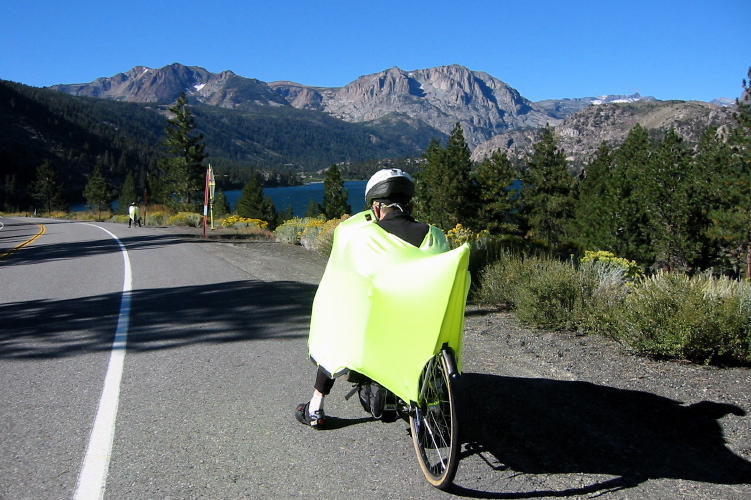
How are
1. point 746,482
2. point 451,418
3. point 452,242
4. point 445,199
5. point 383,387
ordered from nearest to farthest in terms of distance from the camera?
point 451,418
point 746,482
point 383,387
point 452,242
point 445,199

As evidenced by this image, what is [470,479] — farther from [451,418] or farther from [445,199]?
[445,199]

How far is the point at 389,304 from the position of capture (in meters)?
3.32

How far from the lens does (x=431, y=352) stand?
3.12 meters

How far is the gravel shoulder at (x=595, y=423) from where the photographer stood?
324 cm

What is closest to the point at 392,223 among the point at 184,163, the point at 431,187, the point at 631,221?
the point at 631,221

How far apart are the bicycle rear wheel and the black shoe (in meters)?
0.75

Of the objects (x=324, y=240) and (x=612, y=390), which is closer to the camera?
(x=612, y=390)

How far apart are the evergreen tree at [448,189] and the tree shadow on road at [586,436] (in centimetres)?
5493

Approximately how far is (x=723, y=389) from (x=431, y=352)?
9.67 ft

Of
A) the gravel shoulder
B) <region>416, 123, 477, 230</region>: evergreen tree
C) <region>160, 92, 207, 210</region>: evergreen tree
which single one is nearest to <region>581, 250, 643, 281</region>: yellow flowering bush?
the gravel shoulder

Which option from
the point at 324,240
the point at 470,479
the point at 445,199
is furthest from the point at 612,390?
the point at 445,199

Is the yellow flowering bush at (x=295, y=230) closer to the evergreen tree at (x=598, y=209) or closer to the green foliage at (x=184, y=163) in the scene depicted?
the evergreen tree at (x=598, y=209)

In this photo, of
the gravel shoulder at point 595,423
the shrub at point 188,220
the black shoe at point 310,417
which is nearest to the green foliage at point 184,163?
the shrub at point 188,220

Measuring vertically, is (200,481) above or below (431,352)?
below
